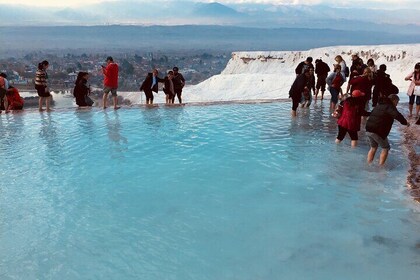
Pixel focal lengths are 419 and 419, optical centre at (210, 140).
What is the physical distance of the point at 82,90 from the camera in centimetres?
1201

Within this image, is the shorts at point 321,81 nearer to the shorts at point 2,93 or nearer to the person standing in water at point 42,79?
the person standing in water at point 42,79

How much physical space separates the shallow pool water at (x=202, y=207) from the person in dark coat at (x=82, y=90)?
2696 mm

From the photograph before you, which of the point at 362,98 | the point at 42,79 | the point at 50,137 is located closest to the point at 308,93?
the point at 362,98

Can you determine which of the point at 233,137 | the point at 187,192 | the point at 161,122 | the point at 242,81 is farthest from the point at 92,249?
the point at 242,81

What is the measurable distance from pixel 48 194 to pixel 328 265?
390 centimetres

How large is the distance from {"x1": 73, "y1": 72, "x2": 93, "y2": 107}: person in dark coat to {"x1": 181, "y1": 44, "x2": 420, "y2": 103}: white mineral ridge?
17722 millimetres

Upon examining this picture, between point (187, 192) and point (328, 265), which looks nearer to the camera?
point (328, 265)

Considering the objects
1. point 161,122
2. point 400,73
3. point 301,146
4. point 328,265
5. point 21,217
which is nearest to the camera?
point 328,265

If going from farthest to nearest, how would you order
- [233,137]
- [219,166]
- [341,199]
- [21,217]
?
[233,137], [219,166], [341,199], [21,217]

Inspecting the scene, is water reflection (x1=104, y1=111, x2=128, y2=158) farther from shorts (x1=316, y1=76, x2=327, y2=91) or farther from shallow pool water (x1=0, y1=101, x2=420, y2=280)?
shorts (x1=316, y1=76, x2=327, y2=91)

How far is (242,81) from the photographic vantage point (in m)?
36.7

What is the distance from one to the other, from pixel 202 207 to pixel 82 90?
7.84 m

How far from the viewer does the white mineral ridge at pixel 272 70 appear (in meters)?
29.1

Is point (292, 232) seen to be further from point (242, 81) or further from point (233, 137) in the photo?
point (242, 81)
